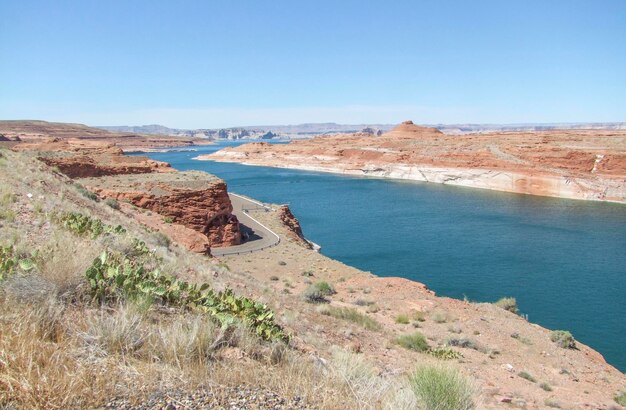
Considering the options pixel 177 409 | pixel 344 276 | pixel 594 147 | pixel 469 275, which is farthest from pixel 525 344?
pixel 594 147

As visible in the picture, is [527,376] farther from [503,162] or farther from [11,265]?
[503,162]

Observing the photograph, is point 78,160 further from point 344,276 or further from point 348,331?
point 348,331

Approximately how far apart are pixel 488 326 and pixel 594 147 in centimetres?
6066

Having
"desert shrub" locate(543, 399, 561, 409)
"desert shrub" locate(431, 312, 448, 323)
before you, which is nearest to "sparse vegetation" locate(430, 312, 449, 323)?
"desert shrub" locate(431, 312, 448, 323)

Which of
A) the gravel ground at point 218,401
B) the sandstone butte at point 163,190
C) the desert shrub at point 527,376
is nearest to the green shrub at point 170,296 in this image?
the gravel ground at point 218,401

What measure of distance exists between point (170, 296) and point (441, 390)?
3071 mm

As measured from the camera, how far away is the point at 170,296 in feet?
16.6

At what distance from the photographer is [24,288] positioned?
3752 millimetres

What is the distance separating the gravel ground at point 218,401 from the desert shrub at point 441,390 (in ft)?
4.14

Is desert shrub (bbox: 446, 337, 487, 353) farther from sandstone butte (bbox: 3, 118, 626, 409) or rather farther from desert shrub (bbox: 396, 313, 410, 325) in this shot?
desert shrub (bbox: 396, 313, 410, 325)

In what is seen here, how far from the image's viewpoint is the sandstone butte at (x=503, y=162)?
56844mm

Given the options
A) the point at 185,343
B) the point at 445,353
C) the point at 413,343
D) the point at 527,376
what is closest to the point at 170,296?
the point at 185,343

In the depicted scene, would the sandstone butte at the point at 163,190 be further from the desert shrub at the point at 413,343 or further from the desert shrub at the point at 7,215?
the desert shrub at the point at 413,343

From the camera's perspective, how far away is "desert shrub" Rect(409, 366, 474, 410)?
12.6 ft
